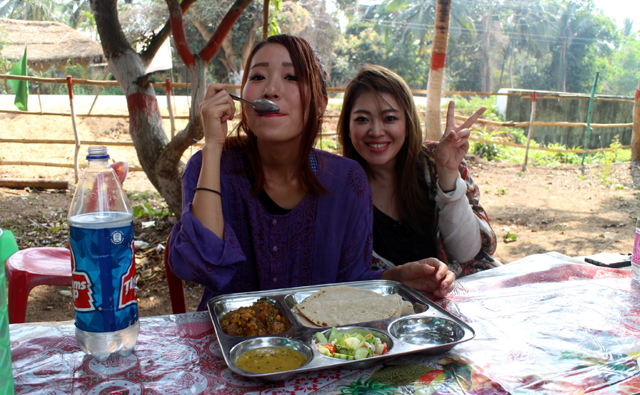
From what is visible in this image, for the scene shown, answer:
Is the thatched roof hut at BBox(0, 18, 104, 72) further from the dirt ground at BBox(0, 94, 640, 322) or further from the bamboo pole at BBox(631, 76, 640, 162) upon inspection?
the bamboo pole at BBox(631, 76, 640, 162)

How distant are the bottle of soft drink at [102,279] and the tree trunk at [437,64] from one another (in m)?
6.50

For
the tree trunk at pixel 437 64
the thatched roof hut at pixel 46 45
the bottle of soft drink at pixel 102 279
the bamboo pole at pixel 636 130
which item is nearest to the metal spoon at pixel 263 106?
the bottle of soft drink at pixel 102 279

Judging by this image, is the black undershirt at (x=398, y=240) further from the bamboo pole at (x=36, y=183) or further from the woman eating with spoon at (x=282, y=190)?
the bamboo pole at (x=36, y=183)

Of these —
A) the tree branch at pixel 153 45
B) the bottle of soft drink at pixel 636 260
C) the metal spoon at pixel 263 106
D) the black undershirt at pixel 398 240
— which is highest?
the tree branch at pixel 153 45

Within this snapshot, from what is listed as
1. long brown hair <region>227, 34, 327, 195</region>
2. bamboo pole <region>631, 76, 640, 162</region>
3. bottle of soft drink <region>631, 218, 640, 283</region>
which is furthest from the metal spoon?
bamboo pole <region>631, 76, 640, 162</region>

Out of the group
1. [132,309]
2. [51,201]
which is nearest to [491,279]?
[132,309]

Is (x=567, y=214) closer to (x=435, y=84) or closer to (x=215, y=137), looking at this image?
(x=435, y=84)

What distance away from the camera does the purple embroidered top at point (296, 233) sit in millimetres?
1772

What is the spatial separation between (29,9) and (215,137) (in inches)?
1363

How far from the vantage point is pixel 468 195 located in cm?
242

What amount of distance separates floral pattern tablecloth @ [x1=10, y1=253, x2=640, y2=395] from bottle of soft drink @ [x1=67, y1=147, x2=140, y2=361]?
0.06m

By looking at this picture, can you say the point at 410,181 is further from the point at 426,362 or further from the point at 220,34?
the point at 220,34

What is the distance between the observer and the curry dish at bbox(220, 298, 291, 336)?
120 cm

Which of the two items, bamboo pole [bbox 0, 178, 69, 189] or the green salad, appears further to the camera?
bamboo pole [bbox 0, 178, 69, 189]
